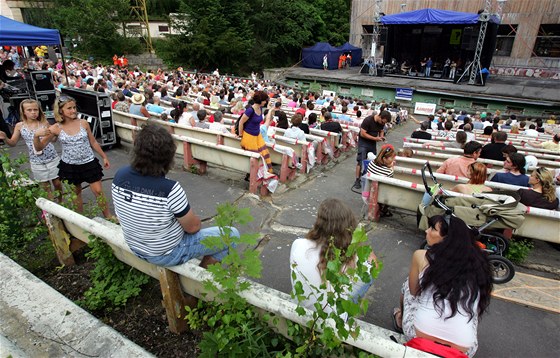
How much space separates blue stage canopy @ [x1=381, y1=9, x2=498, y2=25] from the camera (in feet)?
70.6

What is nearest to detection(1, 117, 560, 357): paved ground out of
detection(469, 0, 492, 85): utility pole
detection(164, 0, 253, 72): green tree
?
detection(469, 0, 492, 85): utility pole

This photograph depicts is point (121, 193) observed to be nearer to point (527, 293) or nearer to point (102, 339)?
point (102, 339)

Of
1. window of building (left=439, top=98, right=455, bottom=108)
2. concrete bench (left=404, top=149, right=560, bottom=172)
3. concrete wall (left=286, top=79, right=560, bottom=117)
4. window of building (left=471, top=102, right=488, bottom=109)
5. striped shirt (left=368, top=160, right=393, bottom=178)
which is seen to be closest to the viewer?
striped shirt (left=368, top=160, right=393, bottom=178)

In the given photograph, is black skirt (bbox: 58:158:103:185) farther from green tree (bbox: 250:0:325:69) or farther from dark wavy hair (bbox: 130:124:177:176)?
green tree (bbox: 250:0:325:69)

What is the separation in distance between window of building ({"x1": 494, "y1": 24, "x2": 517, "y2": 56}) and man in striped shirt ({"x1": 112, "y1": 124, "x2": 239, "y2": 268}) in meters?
33.7

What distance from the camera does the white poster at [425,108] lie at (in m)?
21.1

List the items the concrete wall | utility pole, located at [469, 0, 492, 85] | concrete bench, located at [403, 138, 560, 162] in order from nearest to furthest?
1. concrete bench, located at [403, 138, 560, 162]
2. the concrete wall
3. utility pole, located at [469, 0, 492, 85]

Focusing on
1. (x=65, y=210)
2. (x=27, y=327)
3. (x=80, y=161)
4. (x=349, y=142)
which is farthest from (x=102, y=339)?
(x=349, y=142)

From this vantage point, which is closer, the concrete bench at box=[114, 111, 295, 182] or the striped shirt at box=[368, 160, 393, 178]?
the striped shirt at box=[368, 160, 393, 178]

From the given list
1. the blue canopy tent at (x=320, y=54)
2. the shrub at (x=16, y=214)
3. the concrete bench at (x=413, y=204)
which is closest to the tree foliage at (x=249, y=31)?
the blue canopy tent at (x=320, y=54)

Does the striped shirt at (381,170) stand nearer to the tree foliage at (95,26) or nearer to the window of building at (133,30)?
the tree foliage at (95,26)

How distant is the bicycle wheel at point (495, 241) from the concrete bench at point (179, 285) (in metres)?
2.45

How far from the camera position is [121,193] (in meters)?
2.37

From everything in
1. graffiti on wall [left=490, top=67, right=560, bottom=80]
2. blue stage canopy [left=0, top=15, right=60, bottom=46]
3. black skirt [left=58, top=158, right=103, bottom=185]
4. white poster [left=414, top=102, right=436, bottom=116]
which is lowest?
white poster [left=414, top=102, right=436, bottom=116]
